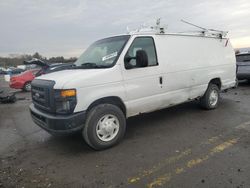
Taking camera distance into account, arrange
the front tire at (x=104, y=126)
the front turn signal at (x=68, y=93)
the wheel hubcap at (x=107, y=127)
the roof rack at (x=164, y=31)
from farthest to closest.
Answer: the roof rack at (x=164, y=31) < the wheel hubcap at (x=107, y=127) < the front tire at (x=104, y=126) < the front turn signal at (x=68, y=93)

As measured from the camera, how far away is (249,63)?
11.0 meters

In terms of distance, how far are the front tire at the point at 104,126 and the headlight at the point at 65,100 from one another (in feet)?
1.31

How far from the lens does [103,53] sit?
5.04 meters

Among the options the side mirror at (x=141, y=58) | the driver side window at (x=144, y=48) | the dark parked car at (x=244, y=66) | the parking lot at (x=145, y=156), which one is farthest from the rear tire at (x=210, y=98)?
the dark parked car at (x=244, y=66)

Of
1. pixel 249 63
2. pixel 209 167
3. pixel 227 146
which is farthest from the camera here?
pixel 249 63

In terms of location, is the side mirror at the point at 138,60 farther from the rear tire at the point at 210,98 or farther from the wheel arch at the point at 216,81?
the wheel arch at the point at 216,81

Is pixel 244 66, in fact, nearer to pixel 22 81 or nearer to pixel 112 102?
pixel 112 102

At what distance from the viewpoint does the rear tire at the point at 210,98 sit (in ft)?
22.1

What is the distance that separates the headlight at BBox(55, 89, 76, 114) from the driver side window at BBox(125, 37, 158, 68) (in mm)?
1421

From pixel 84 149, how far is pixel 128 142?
0.88 meters

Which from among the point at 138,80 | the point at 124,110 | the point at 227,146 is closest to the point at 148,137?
the point at 124,110

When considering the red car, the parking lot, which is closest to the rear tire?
the parking lot

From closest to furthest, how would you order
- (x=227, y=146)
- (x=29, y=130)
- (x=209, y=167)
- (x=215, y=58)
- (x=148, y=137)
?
1. (x=209, y=167)
2. (x=227, y=146)
3. (x=148, y=137)
4. (x=29, y=130)
5. (x=215, y=58)

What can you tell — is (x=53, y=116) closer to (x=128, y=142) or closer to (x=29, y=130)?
(x=128, y=142)
